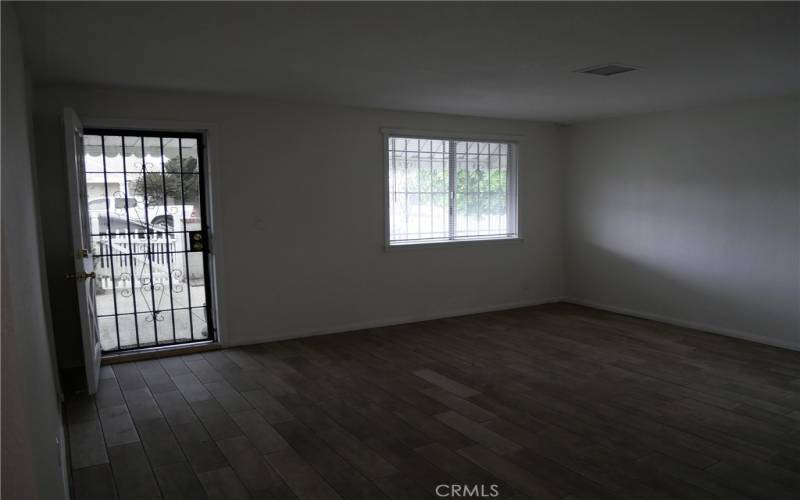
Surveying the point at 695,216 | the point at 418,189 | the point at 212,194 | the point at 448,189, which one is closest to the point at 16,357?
the point at 212,194

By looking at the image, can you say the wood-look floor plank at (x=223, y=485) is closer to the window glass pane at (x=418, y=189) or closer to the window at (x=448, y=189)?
the window at (x=448, y=189)

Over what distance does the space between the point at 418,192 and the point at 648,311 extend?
2931mm

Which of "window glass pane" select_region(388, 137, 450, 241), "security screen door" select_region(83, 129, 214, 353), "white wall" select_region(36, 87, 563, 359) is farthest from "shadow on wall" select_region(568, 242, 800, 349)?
"security screen door" select_region(83, 129, 214, 353)

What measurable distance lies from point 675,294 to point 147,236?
5383 mm

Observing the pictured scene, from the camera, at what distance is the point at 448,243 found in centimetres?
630

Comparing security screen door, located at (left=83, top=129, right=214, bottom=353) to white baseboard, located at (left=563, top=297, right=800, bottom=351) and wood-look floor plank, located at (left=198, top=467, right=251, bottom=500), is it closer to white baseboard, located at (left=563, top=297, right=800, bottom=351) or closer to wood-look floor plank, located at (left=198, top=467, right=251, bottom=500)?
wood-look floor plank, located at (left=198, top=467, right=251, bottom=500)

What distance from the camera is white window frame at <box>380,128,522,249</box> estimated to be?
5.85 meters

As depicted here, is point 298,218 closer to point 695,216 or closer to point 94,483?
point 94,483

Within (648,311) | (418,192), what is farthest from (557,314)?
(418,192)

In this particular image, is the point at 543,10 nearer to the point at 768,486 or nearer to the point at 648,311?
the point at 768,486

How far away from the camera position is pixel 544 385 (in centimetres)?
413

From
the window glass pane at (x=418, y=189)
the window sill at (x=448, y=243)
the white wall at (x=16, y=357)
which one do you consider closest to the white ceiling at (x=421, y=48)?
the white wall at (x=16, y=357)

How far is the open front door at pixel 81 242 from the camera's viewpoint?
3842 mm

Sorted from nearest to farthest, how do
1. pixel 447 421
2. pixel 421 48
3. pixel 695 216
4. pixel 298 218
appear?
pixel 421 48
pixel 447 421
pixel 298 218
pixel 695 216
